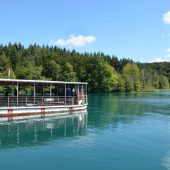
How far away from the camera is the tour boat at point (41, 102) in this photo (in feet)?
127

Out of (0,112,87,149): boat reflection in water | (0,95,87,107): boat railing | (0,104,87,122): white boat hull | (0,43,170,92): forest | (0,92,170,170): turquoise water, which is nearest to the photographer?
(0,92,170,170): turquoise water

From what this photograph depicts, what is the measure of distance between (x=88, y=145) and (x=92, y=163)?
4899 mm

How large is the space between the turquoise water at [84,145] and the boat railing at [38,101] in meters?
3.88

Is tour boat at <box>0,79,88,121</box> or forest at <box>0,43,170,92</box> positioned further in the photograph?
forest at <box>0,43,170,92</box>

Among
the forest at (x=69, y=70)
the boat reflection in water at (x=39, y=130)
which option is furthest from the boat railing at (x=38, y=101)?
the forest at (x=69, y=70)

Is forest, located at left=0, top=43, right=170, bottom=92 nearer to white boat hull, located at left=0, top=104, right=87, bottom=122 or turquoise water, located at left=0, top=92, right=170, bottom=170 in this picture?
white boat hull, located at left=0, top=104, right=87, bottom=122

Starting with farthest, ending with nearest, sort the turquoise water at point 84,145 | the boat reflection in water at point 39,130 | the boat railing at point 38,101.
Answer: the boat railing at point 38,101 < the boat reflection in water at point 39,130 < the turquoise water at point 84,145

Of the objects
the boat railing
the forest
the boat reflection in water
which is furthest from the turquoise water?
the forest

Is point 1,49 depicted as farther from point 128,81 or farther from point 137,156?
point 137,156

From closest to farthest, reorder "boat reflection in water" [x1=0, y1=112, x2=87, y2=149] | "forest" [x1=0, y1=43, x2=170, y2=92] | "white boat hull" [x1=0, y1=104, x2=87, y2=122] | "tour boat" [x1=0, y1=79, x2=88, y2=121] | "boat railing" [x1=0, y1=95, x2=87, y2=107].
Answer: "boat reflection in water" [x1=0, y1=112, x2=87, y2=149] → "white boat hull" [x1=0, y1=104, x2=87, y2=122] → "tour boat" [x1=0, y1=79, x2=88, y2=121] → "boat railing" [x1=0, y1=95, x2=87, y2=107] → "forest" [x1=0, y1=43, x2=170, y2=92]

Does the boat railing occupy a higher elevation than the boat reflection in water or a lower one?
higher

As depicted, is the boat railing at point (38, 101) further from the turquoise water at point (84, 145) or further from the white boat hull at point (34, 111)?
the turquoise water at point (84, 145)

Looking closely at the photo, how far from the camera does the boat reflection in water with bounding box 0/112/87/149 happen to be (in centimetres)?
2690

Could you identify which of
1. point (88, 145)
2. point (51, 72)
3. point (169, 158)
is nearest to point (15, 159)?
point (88, 145)
